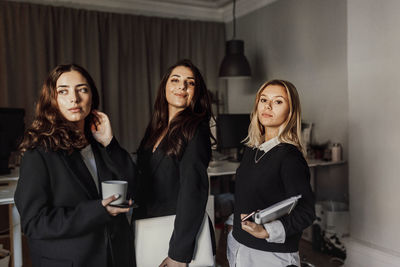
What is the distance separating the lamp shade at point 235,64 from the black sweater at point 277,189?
2.42 meters

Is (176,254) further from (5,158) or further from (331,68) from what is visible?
(331,68)

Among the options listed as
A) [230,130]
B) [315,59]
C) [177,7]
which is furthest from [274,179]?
[177,7]

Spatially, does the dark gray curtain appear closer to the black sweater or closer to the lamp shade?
the lamp shade

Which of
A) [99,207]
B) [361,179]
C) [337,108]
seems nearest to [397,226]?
[361,179]

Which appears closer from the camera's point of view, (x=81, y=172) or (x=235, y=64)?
(x=81, y=172)

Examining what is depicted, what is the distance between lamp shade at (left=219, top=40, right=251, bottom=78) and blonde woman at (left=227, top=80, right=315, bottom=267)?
7.74 feet

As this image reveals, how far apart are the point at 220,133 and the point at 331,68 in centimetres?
117

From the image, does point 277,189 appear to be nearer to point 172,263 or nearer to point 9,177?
point 172,263

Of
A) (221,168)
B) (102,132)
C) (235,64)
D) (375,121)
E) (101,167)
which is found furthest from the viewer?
(235,64)

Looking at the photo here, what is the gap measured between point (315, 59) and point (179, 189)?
102 inches

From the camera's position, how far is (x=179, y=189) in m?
1.39

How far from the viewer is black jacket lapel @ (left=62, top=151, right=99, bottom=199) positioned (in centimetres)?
112

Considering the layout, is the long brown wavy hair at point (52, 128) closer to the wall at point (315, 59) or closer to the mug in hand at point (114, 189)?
the mug in hand at point (114, 189)

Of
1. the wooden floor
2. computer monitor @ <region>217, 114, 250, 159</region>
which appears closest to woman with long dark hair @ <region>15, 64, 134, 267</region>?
the wooden floor
